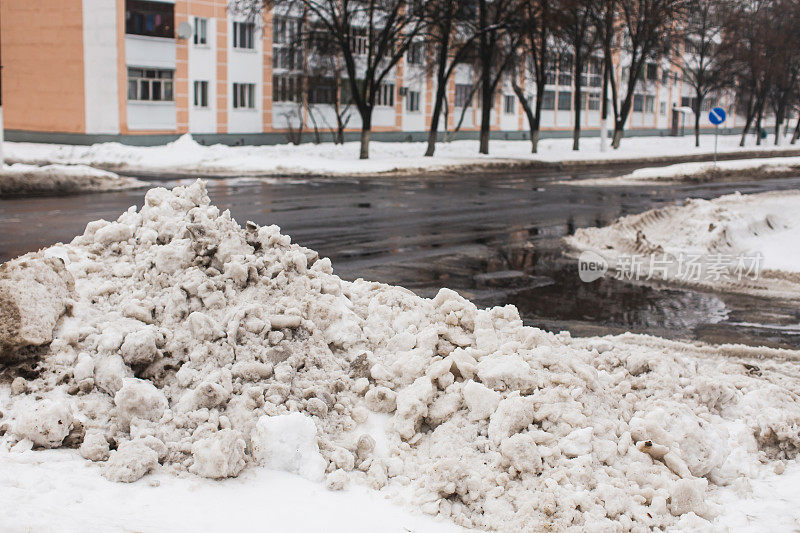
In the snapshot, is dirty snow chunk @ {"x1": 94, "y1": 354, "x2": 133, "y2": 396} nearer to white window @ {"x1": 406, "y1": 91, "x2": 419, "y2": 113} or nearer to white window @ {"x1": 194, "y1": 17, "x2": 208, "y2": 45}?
white window @ {"x1": 194, "y1": 17, "x2": 208, "y2": 45}

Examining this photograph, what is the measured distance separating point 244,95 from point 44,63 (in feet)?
29.0

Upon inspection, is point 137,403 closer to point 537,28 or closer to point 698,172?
point 698,172

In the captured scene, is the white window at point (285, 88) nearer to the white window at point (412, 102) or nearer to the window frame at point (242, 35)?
the window frame at point (242, 35)

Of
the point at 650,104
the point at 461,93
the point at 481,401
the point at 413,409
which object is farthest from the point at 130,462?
the point at 650,104

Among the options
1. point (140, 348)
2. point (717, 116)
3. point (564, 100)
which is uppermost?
point (564, 100)

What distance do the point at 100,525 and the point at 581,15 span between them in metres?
40.5

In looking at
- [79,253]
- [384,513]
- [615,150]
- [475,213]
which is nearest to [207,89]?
[615,150]

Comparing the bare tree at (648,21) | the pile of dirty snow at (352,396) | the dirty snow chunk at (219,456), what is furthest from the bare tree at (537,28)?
the dirty snow chunk at (219,456)

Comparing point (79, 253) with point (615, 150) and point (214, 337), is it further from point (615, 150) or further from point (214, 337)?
point (615, 150)

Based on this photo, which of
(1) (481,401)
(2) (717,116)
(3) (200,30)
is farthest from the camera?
(3) (200,30)

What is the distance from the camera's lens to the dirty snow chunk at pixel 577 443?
4.01 meters

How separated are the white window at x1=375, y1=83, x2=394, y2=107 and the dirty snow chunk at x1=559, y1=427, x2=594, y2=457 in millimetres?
44510

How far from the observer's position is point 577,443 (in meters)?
4.05

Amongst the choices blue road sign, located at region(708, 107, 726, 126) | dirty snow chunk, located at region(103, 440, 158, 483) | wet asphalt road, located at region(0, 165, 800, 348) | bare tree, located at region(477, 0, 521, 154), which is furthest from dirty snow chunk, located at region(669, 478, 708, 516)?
bare tree, located at region(477, 0, 521, 154)
